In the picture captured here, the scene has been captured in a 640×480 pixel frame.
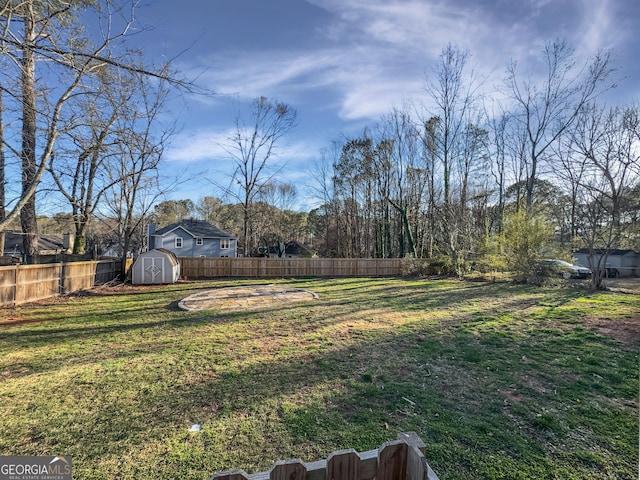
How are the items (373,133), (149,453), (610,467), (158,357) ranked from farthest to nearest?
(373,133), (158,357), (149,453), (610,467)

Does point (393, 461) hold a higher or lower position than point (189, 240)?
lower

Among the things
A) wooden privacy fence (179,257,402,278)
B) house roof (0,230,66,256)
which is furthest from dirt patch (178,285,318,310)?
house roof (0,230,66,256)

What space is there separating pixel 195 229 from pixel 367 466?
27370 millimetres

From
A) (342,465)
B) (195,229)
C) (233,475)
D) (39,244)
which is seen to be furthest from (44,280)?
(39,244)

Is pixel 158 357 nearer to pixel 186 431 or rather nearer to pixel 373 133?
pixel 186 431

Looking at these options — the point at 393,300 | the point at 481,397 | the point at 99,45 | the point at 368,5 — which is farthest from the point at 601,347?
the point at 99,45

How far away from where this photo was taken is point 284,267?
57.3 ft

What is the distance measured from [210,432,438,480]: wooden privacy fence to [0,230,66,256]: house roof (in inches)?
1205

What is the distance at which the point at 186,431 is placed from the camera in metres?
2.43

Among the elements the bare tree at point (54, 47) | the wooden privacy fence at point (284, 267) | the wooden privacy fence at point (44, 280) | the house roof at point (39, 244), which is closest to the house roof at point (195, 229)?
the house roof at point (39, 244)

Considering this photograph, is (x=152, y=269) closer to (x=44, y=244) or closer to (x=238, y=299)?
(x=238, y=299)

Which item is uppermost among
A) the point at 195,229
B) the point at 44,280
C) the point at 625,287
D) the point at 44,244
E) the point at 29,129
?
the point at 29,129

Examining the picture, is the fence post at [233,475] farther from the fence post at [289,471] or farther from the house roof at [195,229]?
the house roof at [195,229]

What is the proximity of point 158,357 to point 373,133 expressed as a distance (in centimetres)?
2241
